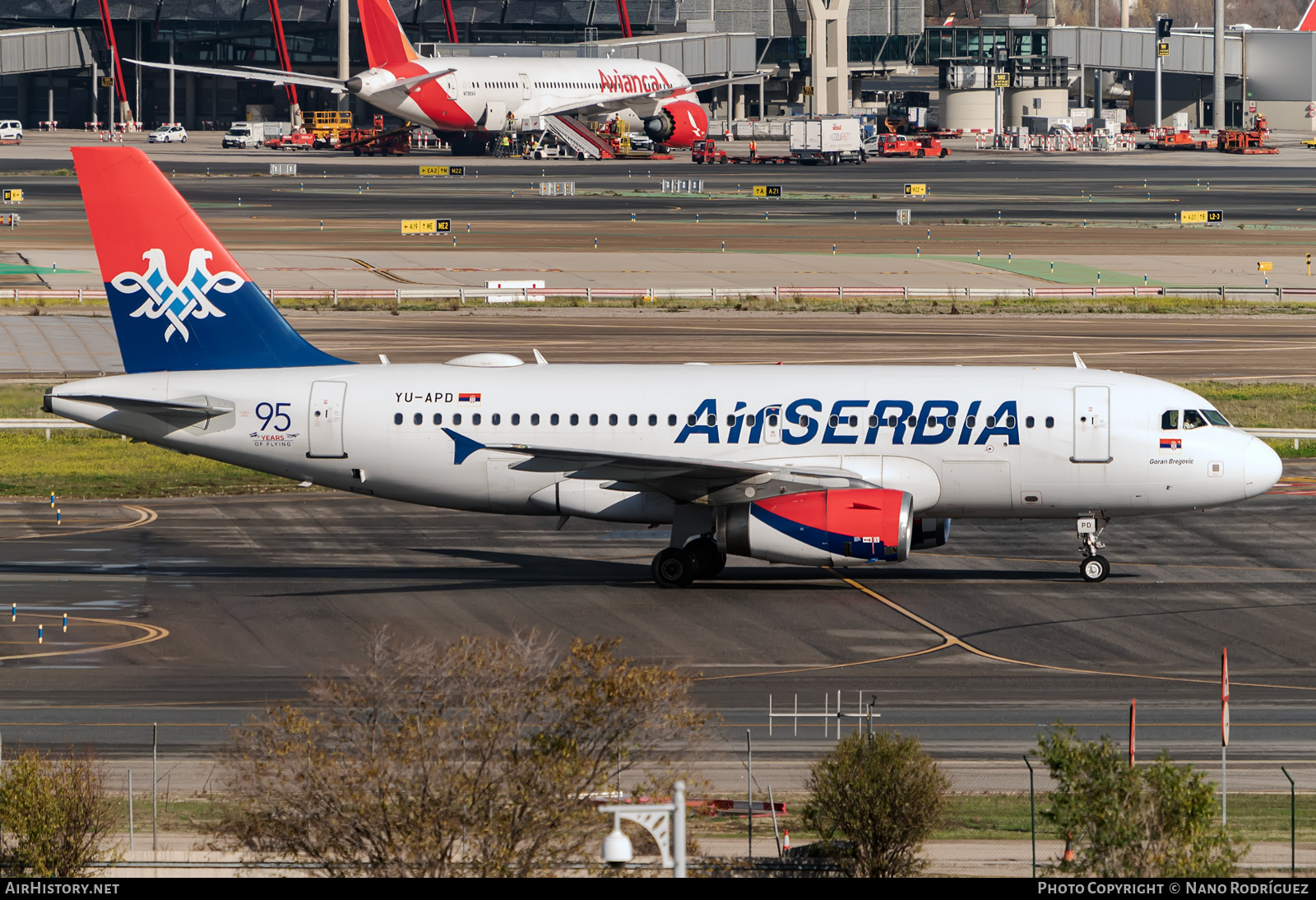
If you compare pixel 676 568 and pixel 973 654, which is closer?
pixel 973 654

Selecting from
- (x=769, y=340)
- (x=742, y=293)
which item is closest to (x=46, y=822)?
(x=769, y=340)

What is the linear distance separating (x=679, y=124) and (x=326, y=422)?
156m

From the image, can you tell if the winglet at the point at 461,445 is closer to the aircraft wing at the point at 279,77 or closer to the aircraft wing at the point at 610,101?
the aircraft wing at the point at 279,77

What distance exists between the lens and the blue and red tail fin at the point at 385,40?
169500mm

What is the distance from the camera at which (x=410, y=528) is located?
47.0 meters

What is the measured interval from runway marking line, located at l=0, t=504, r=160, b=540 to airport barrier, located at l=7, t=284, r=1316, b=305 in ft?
130

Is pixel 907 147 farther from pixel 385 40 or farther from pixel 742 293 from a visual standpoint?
pixel 742 293

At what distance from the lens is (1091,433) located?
37656mm

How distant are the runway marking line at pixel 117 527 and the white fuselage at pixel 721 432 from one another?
742 centimetres

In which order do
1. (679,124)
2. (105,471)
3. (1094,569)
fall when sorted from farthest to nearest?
1. (679,124)
2. (105,471)
3. (1094,569)

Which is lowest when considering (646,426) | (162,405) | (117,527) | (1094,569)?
(1094,569)

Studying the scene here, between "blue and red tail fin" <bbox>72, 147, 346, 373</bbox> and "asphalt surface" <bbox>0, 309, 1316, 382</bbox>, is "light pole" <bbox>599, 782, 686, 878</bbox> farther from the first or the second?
"asphalt surface" <bbox>0, 309, 1316, 382</bbox>

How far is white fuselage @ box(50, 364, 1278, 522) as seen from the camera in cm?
3766
